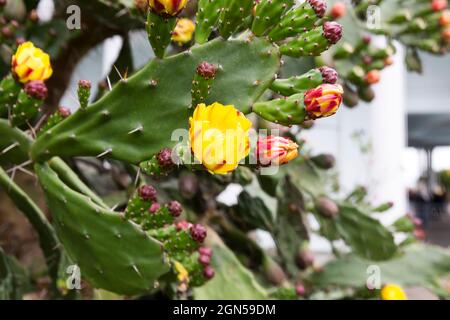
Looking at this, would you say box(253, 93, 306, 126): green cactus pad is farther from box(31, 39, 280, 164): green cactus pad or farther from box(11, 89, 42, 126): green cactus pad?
box(11, 89, 42, 126): green cactus pad

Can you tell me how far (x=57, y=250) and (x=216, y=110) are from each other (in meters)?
0.64

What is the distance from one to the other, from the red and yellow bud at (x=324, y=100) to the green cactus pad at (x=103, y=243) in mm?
345

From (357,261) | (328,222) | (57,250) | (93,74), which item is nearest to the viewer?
(57,250)

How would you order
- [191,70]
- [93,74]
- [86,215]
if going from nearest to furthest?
[191,70], [86,215], [93,74]

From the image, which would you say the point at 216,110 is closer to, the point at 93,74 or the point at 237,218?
the point at 237,218

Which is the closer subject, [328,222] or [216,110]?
[216,110]

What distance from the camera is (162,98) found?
0.85 m

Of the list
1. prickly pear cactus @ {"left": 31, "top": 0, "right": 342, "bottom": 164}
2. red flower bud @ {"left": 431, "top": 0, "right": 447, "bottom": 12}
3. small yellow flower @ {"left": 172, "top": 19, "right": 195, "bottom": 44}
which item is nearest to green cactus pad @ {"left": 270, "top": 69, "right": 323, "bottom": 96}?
prickly pear cactus @ {"left": 31, "top": 0, "right": 342, "bottom": 164}

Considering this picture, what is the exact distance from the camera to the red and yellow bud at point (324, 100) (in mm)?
709

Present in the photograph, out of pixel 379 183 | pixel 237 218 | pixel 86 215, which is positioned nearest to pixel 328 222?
pixel 237 218

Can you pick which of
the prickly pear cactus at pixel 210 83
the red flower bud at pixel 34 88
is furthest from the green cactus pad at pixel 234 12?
the red flower bud at pixel 34 88

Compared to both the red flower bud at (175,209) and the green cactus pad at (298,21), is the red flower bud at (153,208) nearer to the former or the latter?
the red flower bud at (175,209)

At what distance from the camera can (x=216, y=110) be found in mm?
729

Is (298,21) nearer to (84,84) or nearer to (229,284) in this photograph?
(84,84)
